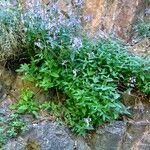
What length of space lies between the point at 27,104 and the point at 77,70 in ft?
2.10

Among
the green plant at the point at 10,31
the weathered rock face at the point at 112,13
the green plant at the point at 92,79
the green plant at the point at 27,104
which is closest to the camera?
the green plant at the point at 92,79

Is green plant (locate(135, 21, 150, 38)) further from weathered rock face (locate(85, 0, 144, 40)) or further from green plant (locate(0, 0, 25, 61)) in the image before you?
green plant (locate(0, 0, 25, 61))

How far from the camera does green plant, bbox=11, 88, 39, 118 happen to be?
141 inches

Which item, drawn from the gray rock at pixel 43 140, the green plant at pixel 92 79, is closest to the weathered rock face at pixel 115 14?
the green plant at pixel 92 79

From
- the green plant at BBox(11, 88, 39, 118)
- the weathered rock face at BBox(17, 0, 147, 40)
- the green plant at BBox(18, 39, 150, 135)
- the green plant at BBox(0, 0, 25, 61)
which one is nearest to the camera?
the green plant at BBox(18, 39, 150, 135)

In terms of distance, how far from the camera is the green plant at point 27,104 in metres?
3.58

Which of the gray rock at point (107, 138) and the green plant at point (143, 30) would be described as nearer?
the gray rock at point (107, 138)

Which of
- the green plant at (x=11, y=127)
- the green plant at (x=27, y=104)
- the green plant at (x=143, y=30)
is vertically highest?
the green plant at (x=143, y=30)

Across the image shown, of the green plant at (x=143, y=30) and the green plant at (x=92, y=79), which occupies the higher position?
the green plant at (x=143, y=30)

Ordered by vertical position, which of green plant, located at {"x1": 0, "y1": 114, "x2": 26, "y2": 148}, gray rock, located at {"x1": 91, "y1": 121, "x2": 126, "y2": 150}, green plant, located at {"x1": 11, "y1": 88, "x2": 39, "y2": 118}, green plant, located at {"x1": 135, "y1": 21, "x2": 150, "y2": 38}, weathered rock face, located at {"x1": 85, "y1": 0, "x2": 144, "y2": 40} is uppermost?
weathered rock face, located at {"x1": 85, "y1": 0, "x2": 144, "y2": 40}

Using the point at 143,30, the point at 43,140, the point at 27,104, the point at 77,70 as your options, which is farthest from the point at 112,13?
the point at 43,140

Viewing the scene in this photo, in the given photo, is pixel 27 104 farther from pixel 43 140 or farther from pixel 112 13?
pixel 112 13

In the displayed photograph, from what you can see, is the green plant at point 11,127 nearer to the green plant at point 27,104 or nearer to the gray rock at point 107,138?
the green plant at point 27,104

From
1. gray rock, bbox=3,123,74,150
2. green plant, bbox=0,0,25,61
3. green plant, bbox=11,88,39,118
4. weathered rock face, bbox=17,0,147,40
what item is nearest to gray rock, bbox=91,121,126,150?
gray rock, bbox=3,123,74,150
